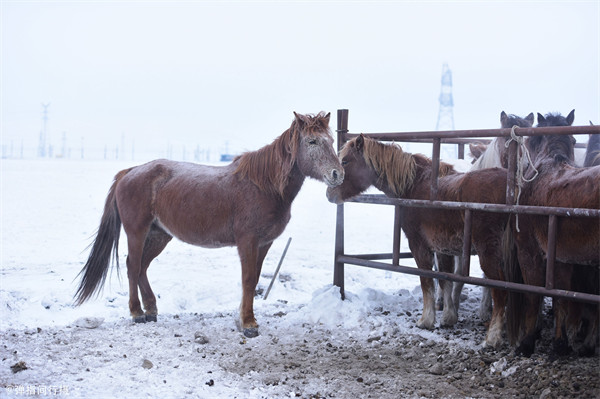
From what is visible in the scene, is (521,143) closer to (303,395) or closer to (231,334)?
(303,395)

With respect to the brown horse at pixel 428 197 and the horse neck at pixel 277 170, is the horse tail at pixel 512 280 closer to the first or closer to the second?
the brown horse at pixel 428 197

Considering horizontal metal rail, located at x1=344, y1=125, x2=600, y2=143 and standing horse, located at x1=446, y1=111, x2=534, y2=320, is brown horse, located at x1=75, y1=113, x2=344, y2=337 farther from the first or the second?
standing horse, located at x1=446, y1=111, x2=534, y2=320

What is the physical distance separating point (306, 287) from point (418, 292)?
1.56 metres

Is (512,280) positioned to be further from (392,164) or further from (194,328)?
(194,328)

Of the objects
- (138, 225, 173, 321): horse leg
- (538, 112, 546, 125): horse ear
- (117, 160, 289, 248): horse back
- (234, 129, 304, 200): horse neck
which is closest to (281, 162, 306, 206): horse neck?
(234, 129, 304, 200): horse neck

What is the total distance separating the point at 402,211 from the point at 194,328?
2489 millimetres

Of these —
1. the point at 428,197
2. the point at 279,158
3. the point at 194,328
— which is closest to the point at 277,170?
the point at 279,158

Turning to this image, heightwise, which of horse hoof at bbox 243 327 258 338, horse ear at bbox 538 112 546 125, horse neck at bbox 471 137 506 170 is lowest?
horse hoof at bbox 243 327 258 338

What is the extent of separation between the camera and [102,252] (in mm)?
5926

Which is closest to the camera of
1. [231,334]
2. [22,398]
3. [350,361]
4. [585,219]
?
[22,398]

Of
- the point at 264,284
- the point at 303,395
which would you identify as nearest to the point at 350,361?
the point at 303,395

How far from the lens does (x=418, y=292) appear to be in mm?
6820

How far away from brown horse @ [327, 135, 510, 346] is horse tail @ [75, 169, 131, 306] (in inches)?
98.5

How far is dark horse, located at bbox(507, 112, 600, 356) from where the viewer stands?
12.9ft
